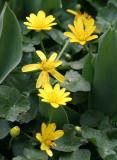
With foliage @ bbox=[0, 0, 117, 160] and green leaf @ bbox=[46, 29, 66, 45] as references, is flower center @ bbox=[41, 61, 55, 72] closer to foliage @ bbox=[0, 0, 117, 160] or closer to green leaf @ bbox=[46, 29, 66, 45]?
foliage @ bbox=[0, 0, 117, 160]

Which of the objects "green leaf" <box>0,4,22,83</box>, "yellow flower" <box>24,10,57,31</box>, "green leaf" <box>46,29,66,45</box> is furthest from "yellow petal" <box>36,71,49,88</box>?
"green leaf" <box>46,29,66,45</box>

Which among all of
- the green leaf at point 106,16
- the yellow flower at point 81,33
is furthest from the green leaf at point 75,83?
the green leaf at point 106,16

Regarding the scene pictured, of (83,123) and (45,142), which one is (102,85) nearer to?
(83,123)

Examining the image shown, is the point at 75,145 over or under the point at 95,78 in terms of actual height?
under

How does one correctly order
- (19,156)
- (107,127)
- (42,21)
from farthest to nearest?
(42,21) → (107,127) → (19,156)

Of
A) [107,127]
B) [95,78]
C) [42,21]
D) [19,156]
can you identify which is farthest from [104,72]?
[19,156]

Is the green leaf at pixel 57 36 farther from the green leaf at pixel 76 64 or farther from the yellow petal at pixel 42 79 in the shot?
the yellow petal at pixel 42 79

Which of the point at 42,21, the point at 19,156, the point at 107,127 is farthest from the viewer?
the point at 42,21
